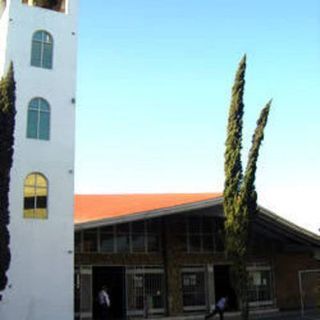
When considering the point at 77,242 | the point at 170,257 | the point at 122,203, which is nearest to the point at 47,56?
the point at 77,242

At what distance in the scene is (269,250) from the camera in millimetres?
33312

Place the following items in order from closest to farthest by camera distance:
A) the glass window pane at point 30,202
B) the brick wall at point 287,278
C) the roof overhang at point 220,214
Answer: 1. the glass window pane at point 30,202
2. the roof overhang at point 220,214
3. the brick wall at point 287,278

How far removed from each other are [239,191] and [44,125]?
313 inches

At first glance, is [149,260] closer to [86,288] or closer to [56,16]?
[86,288]

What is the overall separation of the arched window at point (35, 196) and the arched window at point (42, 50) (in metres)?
4.48

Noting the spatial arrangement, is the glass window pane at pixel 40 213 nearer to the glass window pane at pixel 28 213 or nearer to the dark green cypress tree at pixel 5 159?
the glass window pane at pixel 28 213

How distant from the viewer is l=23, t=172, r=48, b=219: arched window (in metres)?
23.0

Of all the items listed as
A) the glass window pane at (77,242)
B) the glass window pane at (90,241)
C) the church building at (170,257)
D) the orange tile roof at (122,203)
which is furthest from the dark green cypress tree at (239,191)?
the glass window pane at (77,242)

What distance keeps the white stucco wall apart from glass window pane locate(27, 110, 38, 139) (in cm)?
22

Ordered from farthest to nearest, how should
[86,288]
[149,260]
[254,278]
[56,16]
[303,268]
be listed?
[303,268] < [254,278] < [149,260] < [86,288] < [56,16]

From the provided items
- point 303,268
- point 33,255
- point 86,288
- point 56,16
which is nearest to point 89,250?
point 86,288

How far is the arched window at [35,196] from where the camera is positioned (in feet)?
75.4

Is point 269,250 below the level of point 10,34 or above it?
below

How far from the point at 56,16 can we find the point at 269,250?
55.6ft
